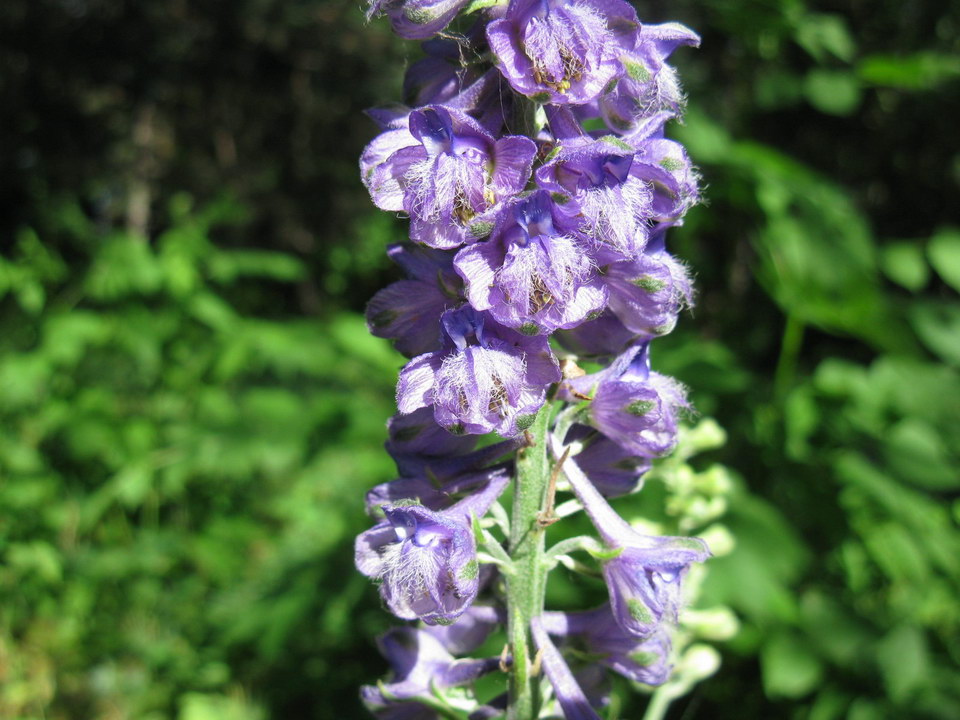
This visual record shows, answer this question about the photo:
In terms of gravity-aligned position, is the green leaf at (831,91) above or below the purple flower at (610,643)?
below

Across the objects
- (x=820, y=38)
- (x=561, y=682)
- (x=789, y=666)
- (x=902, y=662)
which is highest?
(x=561, y=682)

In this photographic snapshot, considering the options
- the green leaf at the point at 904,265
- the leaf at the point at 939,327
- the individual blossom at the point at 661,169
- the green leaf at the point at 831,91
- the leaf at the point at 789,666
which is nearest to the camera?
the individual blossom at the point at 661,169

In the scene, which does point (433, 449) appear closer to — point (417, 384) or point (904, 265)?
point (417, 384)

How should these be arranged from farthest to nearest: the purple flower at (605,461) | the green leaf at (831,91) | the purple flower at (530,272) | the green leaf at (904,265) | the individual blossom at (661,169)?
1. the green leaf at (831,91)
2. the green leaf at (904,265)
3. the purple flower at (605,461)
4. the individual blossom at (661,169)
5. the purple flower at (530,272)

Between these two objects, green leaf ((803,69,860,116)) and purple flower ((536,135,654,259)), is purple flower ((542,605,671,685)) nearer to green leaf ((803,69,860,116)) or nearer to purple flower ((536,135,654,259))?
purple flower ((536,135,654,259))

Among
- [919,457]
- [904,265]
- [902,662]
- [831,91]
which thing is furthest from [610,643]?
[831,91]

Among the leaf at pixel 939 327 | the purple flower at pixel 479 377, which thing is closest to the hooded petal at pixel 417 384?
the purple flower at pixel 479 377

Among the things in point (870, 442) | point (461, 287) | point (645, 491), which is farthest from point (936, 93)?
point (461, 287)

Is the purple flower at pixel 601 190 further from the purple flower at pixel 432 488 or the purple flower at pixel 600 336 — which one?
the purple flower at pixel 432 488
